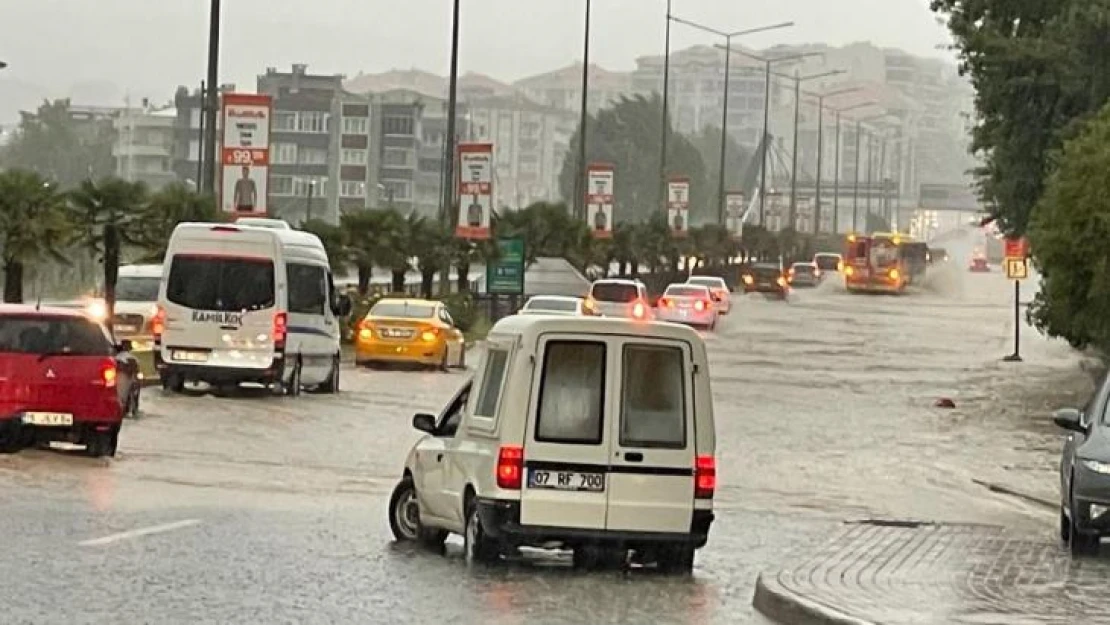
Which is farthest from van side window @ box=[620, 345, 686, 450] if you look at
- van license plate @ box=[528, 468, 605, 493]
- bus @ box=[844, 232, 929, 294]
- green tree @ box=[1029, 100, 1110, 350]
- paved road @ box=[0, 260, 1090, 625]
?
bus @ box=[844, 232, 929, 294]

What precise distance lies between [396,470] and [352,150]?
134902 millimetres

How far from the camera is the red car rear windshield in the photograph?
25.6 meters

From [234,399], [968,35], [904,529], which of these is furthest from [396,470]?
[968,35]

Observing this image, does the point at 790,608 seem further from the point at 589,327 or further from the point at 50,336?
the point at 50,336

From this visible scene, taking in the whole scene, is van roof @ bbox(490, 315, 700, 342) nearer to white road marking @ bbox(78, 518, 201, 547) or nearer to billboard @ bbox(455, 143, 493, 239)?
white road marking @ bbox(78, 518, 201, 547)

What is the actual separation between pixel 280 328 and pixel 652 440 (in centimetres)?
2131

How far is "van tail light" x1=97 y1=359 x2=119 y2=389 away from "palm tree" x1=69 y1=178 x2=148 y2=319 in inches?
814

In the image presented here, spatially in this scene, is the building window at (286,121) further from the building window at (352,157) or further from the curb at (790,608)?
the curb at (790,608)

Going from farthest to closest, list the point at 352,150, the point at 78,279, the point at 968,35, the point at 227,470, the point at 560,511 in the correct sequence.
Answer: the point at 352,150 → the point at 78,279 → the point at 968,35 → the point at 227,470 → the point at 560,511

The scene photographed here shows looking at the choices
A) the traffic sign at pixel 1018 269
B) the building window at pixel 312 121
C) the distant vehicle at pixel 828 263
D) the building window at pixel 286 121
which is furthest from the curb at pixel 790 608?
the building window at pixel 286 121

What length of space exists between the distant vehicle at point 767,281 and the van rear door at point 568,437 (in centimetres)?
9478

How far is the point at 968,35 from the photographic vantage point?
167 ft

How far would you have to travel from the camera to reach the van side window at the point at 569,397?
1750 cm

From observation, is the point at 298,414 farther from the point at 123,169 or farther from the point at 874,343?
the point at 123,169
